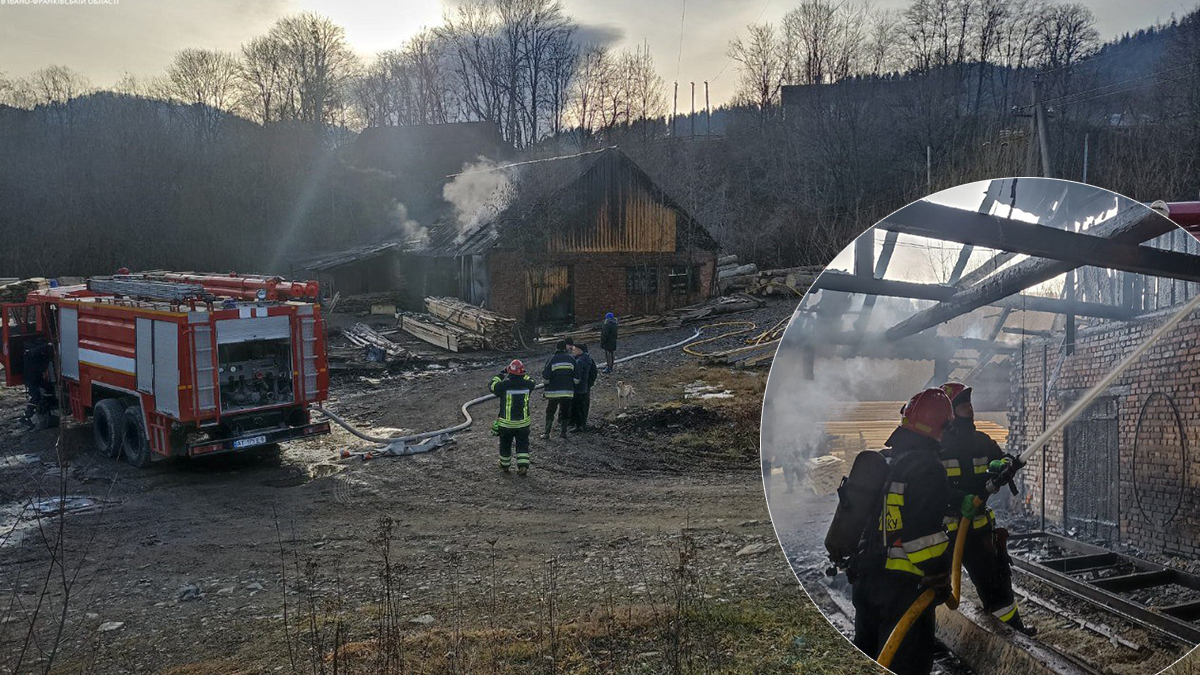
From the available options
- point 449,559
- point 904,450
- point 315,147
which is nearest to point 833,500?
point 904,450

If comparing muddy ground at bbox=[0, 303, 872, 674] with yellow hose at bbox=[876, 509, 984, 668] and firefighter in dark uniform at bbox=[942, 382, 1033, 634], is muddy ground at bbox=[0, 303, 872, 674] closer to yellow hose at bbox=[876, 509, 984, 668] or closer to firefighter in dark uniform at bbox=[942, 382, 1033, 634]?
yellow hose at bbox=[876, 509, 984, 668]

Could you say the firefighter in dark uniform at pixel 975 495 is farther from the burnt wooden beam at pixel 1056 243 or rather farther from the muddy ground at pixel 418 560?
the muddy ground at pixel 418 560

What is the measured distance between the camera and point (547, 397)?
13547 mm

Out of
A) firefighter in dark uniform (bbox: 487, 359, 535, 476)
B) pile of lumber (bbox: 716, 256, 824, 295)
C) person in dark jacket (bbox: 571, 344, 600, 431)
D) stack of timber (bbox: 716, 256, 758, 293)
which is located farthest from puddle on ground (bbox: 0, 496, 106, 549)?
stack of timber (bbox: 716, 256, 758, 293)

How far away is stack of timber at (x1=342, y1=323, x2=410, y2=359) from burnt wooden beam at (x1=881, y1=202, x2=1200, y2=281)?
20.7 m

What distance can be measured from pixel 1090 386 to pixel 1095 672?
2.18 feet

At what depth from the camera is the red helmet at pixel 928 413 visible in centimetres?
200

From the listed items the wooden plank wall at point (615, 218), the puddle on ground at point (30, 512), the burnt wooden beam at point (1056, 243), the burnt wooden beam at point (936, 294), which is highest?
the wooden plank wall at point (615, 218)

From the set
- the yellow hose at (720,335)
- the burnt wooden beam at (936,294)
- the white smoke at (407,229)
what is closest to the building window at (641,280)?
the yellow hose at (720,335)

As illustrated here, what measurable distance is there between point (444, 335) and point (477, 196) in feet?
45.8

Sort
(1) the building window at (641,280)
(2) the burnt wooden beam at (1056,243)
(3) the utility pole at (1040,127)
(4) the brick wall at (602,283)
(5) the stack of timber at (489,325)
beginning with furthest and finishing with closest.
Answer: (1) the building window at (641,280)
(4) the brick wall at (602,283)
(5) the stack of timber at (489,325)
(3) the utility pole at (1040,127)
(2) the burnt wooden beam at (1056,243)

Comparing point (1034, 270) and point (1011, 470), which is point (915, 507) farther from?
point (1034, 270)

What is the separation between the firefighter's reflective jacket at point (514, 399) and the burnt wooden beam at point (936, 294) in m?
9.25

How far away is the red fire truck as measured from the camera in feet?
37.1
